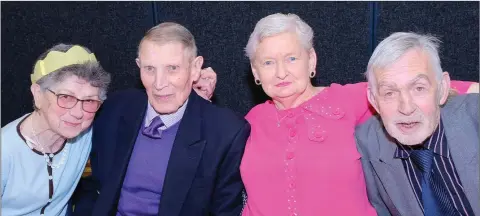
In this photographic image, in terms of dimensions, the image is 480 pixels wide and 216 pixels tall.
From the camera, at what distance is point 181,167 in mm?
2270

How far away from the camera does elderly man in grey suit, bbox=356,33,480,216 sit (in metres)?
1.97

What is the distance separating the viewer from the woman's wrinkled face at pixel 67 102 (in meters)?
2.22

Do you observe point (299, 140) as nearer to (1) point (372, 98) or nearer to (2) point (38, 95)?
(1) point (372, 98)

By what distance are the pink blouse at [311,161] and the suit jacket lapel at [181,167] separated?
22cm

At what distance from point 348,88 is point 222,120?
1.96 ft

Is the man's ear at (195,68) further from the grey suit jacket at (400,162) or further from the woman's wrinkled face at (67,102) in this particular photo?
the grey suit jacket at (400,162)

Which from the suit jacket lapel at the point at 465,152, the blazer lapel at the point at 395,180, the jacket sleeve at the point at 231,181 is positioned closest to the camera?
the suit jacket lapel at the point at 465,152

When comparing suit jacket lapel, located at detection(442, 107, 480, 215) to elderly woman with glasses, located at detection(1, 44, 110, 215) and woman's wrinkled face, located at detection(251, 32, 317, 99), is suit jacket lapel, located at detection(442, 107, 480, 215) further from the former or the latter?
elderly woman with glasses, located at detection(1, 44, 110, 215)

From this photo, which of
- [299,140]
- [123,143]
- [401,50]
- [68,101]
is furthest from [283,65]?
[68,101]

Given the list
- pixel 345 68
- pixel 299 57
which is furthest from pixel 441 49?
pixel 299 57

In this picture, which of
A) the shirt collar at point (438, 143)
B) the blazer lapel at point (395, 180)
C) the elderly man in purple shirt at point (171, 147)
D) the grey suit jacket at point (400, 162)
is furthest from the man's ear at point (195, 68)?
the shirt collar at point (438, 143)

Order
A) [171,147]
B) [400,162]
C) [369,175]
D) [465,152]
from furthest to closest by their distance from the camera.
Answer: [171,147]
[369,175]
[400,162]
[465,152]

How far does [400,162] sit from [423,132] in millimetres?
181

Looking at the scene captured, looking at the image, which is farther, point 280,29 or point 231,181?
point 231,181
